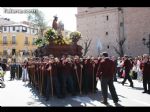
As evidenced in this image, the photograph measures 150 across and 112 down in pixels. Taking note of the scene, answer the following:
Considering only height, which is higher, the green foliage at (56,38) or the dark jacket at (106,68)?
the green foliage at (56,38)

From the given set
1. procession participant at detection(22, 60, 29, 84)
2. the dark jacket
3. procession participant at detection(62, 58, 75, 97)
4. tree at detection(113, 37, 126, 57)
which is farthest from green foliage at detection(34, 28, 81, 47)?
tree at detection(113, 37, 126, 57)

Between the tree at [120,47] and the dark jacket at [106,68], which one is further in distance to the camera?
the tree at [120,47]

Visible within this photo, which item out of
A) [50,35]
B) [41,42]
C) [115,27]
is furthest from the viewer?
[115,27]

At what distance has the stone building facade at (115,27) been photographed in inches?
1950

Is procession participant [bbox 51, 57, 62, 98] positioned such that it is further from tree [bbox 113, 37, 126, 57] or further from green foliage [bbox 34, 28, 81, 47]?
tree [bbox 113, 37, 126, 57]

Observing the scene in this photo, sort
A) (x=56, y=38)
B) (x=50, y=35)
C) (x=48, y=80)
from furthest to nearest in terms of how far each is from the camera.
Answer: (x=56, y=38) → (x=50, y=35) → (x=48, y=80)

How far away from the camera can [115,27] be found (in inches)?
2074

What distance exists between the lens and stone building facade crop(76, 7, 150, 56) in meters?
49.5

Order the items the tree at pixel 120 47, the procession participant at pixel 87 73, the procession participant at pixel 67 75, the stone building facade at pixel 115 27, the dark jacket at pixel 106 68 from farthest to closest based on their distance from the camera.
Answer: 1. the tree at pixel 120 47
2. the stone building facade at pixel 115 27
3. the procession participant at pixel 87 73
4. the procession participant at pixel 67 75
5. the dark jacket at pixel 106 68

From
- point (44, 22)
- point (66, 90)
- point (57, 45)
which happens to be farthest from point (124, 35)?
point (66, 90)

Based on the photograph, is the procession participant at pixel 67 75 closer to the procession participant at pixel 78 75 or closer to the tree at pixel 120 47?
the procession participant at pixel 78 75

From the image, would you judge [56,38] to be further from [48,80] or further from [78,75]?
[48,80]

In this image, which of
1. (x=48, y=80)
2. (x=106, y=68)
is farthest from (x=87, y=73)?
(x=106, y=68)

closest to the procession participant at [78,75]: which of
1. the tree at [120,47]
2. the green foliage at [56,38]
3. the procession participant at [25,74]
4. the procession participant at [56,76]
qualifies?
the procession participant at [56,76]
